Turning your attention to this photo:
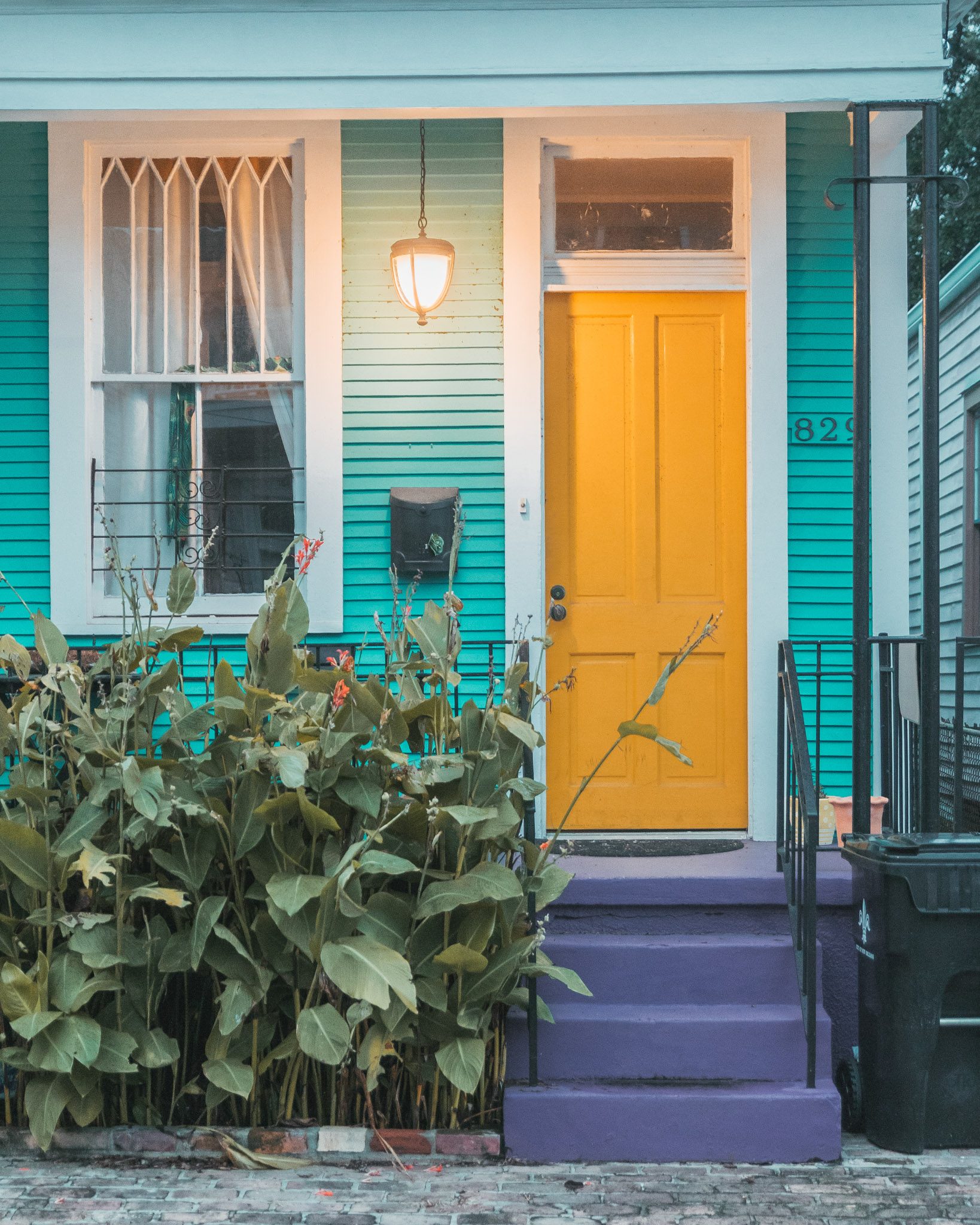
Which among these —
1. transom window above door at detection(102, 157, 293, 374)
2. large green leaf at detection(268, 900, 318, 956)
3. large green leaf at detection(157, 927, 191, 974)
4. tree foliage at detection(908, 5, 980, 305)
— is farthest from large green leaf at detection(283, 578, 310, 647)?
tree foliage at detection(908, 5, 980, 305)

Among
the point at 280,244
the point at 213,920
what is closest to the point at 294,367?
the point at 280,244

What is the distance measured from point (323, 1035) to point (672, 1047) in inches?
44.6

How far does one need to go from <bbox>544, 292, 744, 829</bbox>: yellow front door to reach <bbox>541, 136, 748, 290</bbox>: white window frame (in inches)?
2.3

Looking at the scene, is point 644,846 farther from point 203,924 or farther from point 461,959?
point 203,924

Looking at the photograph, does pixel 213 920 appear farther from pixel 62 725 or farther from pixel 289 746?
pixel 62 725

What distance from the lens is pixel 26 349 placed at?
4910 mm

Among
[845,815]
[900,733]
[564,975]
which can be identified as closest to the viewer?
[564,975]

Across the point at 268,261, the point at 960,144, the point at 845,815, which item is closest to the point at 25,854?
the point at 268,261

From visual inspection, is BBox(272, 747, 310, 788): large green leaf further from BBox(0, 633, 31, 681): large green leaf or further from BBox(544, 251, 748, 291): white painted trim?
BBox(544, 251, 748, 291): white painted trim

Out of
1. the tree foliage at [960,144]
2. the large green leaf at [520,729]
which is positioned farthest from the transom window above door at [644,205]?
the tree foliage at [960,144]

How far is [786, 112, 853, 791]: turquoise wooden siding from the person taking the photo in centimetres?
486

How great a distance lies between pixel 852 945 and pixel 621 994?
0.84m

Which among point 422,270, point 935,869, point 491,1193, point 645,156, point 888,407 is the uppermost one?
point 645,156

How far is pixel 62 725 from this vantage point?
11.4 ft
